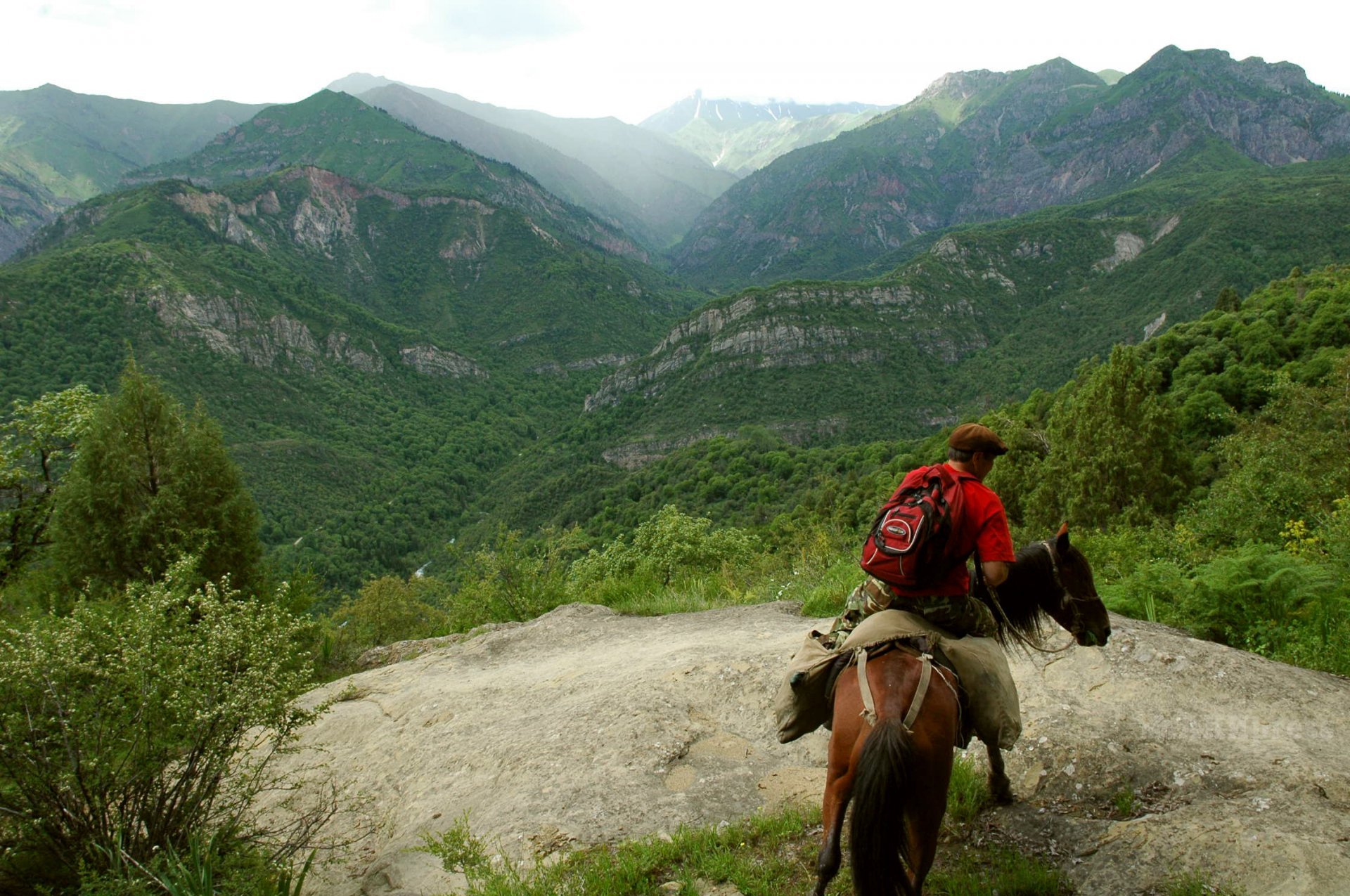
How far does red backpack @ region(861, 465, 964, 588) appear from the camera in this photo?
376 cm

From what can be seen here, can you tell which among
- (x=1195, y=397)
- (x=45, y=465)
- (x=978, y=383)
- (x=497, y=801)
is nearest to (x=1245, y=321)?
(x=1195, y=397)

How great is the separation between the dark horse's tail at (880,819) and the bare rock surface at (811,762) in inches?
49.9

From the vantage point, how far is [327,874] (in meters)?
4.80

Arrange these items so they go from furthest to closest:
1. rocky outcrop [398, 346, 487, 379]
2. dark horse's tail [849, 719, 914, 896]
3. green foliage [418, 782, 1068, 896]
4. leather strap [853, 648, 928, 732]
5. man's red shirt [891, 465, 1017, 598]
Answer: rocky outcrop [398, 346, 487, 379] < man's red shirt [891, 465, 1017, 598] < green foliage [418, 782, 1068, 896] < leather strap [853, 648, 928, 732] < dark horse's tail [849, 719, 914, 896]

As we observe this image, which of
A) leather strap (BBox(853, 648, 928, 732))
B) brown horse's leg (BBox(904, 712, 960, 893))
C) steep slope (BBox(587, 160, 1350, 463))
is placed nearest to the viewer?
brown horse's leg (BBox(904, 712, 960, 893))

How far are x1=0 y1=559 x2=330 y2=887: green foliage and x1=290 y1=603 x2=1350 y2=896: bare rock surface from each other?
112 centimetres

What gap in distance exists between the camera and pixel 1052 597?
4.57m

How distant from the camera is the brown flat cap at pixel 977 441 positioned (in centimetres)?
411

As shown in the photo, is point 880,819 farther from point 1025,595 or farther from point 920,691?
point 1025,595

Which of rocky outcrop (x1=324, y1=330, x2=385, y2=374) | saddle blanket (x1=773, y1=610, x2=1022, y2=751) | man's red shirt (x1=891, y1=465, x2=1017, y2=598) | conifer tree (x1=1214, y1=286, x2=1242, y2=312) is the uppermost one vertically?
conifer tree (x1=1214, y1=286, x2=1242, y2=312)

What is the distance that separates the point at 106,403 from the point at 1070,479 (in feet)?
80.5

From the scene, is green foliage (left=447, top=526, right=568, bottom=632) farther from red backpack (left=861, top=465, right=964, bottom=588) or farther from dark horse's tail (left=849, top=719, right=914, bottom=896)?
dark horse's tail (left=849, top=719, right=914, bottom=896)

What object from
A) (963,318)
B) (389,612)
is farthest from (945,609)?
(963,318)

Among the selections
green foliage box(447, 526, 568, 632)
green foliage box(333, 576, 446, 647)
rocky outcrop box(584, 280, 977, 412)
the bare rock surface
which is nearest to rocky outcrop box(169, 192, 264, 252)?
rocky outcrop box(584, 280, 977, 412)
